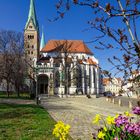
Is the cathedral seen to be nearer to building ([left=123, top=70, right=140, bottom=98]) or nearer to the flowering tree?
the flowering tree

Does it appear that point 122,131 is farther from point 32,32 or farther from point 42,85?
point 32,32

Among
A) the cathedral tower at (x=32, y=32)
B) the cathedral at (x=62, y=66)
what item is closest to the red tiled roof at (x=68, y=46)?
the cathedral at (x=62, y=66)

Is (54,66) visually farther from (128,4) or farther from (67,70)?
(128,4)

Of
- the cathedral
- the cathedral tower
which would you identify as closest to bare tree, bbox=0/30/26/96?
the cathedral

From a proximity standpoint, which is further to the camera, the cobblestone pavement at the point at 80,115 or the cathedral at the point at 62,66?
the cathedral at the point at 62,66

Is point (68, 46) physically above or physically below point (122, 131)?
above

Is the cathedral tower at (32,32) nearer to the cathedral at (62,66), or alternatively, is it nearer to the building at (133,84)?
the cathedral at (62,66)

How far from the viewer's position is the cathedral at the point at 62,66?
275 ft

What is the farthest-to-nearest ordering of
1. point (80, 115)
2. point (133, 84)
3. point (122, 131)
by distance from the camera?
1. point (80, 115)
2. point (122, 131)
3. point (133, 84)

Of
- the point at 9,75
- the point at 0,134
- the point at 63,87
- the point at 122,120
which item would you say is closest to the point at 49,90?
the point at 63,87

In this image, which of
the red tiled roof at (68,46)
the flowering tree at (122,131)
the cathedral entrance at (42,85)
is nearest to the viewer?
the flowering tree at (122,131)

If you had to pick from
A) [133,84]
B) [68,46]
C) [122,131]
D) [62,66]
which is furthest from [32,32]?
[133,84]

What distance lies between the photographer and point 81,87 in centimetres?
8975

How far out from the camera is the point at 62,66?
86.0 meters
